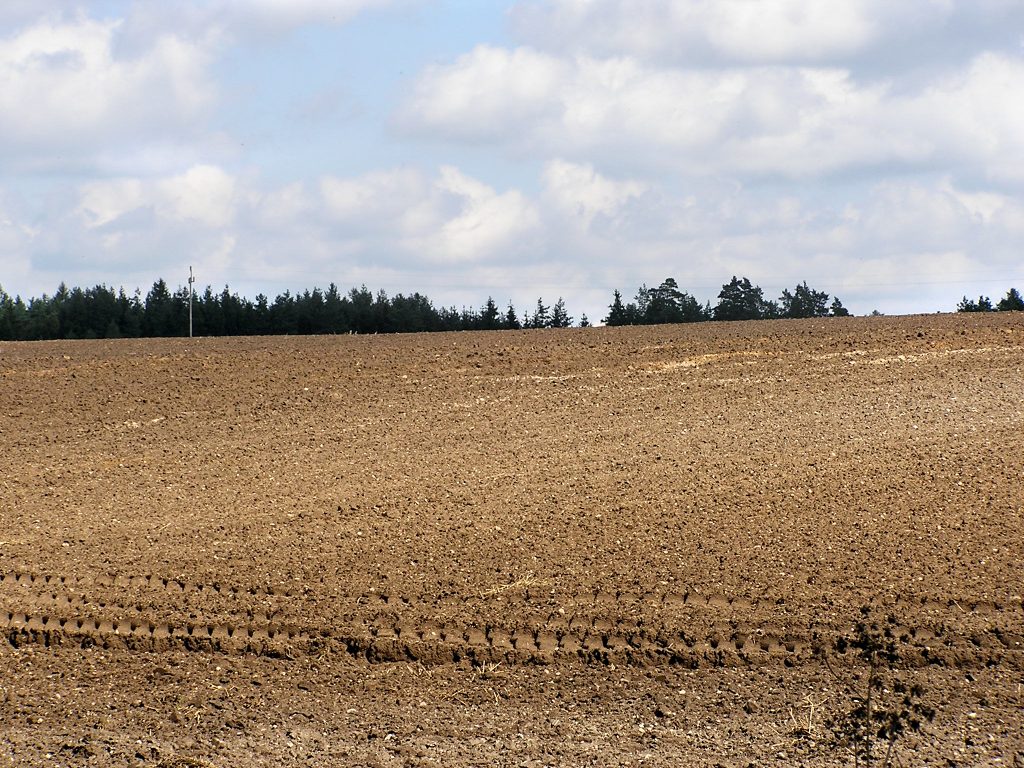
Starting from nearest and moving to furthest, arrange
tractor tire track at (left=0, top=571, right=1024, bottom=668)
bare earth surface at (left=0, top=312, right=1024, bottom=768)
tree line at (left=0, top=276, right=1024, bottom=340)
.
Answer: bare earth surface at (left=0, top=312, right=1024, bottom=768) < tractor tire track at (left=0, top=571, right=1024, bottom=668) < tree line at (left=0, top=276, right=1024, bottom=340)

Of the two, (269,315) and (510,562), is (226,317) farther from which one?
(510,562)

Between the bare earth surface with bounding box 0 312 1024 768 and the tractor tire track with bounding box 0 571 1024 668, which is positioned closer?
the bare earth surface with bounding box 0 312 1024 768

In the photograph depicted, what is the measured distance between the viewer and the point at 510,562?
1208 centimetres

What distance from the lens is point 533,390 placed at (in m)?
19.2

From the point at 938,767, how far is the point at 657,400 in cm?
1040

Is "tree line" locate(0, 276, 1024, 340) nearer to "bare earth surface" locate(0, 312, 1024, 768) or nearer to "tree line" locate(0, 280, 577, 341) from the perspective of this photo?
"tree line" locate(0, 280, 577, 341)

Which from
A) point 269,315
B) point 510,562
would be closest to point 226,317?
point 269,315

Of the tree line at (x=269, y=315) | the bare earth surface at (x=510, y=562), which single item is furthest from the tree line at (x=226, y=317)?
the bare earth surface at (x=510, y=562)

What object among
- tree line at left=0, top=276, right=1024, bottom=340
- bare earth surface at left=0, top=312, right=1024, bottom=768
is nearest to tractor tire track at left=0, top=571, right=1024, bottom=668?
bare earth surface at left=0, top=312, right=1024, bottom=768

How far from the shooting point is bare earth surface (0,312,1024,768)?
9.29m

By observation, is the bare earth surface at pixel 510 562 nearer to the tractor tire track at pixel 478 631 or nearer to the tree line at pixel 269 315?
the tractor tire track at pixel 478 631

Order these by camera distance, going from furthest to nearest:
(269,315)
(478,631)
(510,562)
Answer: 1. (269,315)
2. (510,562)
3. (478,631)

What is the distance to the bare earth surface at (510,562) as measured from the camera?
9289 millimetres

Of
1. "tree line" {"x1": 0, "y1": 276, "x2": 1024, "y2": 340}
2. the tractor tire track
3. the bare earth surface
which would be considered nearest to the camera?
the bare earth surface
